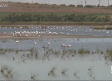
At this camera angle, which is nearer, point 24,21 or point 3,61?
point 3,61

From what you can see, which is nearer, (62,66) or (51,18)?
(62,66)

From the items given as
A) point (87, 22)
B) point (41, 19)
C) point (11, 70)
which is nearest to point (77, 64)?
point (11, 70)

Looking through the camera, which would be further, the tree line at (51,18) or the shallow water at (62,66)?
the tree line at (51,18)

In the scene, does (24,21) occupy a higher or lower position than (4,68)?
lower

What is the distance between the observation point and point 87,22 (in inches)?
2982

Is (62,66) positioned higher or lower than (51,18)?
higher

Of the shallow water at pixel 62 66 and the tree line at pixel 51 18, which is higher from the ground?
the shallow water at pixel 62 66

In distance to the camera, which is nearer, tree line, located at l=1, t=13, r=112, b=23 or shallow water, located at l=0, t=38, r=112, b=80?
shallow water, located at l=0, t=38, r=112, b=80

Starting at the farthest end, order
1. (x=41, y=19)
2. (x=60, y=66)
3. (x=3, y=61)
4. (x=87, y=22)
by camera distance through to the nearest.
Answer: (x=41, y=19) < (x=87, y=22) < (x=3, y=61) < (x=60, y=66)

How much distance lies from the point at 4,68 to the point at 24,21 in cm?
6302

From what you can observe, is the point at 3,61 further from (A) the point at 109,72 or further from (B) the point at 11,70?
(A) the point at 109,72

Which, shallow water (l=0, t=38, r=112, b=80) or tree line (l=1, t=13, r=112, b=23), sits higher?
shallow water (l=0, t=38, r=112, b=80)

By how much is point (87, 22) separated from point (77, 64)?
5703 centimetres

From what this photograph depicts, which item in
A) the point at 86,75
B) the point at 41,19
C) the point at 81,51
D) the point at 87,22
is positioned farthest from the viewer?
the point at 41,19
